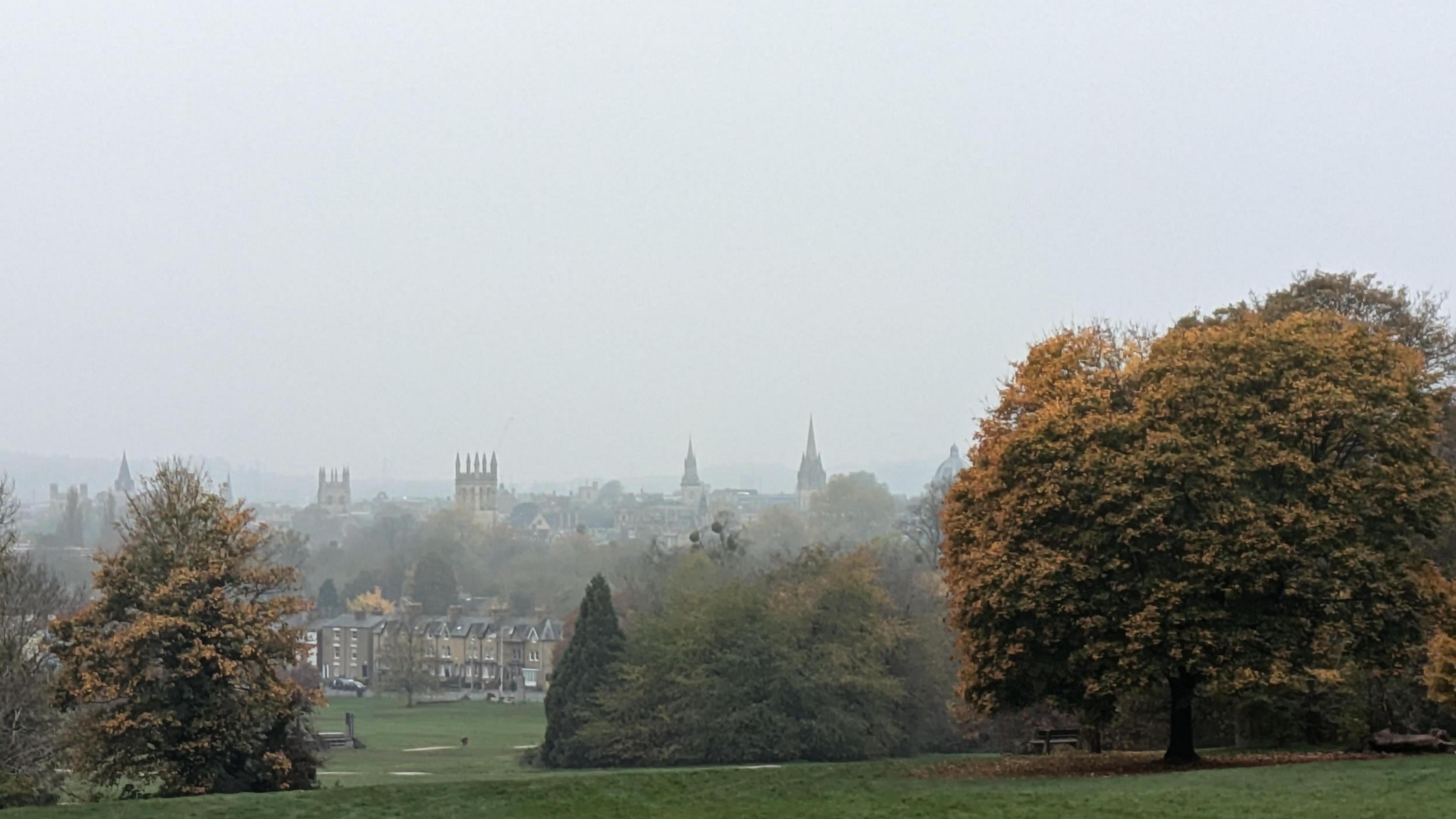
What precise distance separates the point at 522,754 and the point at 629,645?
547cm

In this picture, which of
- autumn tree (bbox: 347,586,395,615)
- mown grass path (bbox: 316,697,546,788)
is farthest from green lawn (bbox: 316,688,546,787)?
autumn tree (bbox: 347,586,395,615)

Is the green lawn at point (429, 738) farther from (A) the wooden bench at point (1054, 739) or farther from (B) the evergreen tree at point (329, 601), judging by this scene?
(B) the evergreen tree at point (329, 601)

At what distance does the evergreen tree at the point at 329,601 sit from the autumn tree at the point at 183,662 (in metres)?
109

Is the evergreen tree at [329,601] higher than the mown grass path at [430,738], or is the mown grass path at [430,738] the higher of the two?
the evergreen tree at [329,601]

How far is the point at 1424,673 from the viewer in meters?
26.4

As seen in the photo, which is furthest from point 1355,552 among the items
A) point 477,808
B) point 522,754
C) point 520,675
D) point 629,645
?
point 520,675

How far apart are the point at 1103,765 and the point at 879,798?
629 cm

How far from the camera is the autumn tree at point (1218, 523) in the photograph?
80.6ft

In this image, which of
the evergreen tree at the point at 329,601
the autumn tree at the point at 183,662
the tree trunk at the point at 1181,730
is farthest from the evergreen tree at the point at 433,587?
the tree trunk at the point at 1181,730

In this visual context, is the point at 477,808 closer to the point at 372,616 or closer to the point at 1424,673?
the point at 1424,673

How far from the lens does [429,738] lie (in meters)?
65.6

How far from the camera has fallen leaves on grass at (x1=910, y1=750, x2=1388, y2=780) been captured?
25297mm

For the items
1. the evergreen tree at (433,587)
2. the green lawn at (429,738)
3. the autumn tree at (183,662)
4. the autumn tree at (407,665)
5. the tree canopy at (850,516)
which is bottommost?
the green lawn at (429,738)

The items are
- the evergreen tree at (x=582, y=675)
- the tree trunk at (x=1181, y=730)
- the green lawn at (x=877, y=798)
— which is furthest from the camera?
the evergreen tree at (x=582, y=675)
